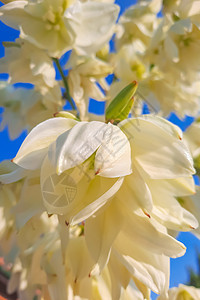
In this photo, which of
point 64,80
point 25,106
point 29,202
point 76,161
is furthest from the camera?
point 25,106

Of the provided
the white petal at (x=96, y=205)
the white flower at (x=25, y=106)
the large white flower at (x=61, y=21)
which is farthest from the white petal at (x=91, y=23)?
the white petal at (x=96, y=205)

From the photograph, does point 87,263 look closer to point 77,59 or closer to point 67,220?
point 67,220

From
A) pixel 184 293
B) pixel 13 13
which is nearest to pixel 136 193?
pixel 184 293

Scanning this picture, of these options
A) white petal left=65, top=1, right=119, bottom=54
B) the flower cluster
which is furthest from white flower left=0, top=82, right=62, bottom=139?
white petal left=65, top=1, right=119, bottom=54

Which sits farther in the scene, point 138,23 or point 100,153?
point 138,23

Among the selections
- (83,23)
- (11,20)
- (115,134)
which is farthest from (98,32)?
(115,134)

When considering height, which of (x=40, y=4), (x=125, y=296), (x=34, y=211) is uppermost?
(x=40, y=4)

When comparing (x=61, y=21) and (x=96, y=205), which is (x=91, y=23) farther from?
(x=96, y=205)

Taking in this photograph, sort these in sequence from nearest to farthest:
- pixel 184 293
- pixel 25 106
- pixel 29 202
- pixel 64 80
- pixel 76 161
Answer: pixel 76 161
pixel 29 202
pixel 184 293
pixel 64 80
pixel 25 106
